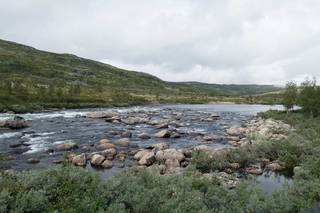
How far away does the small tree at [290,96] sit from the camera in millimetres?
62094

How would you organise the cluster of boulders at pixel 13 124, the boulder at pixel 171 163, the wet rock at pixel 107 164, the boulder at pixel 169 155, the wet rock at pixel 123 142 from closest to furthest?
the boulder at pixel 171 163, the wet rock at pixel 107 164, the boulder at pixel 169 155, the wet rock at pixel 123 142, the cluster of boulders at pixel 13 124

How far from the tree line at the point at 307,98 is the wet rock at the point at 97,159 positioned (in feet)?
131

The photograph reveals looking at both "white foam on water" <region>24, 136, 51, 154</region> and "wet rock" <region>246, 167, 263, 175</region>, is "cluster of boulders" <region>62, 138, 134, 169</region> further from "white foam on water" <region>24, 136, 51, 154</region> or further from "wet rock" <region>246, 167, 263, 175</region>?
"wet rock" <region>246, 167, 263, 175</region>

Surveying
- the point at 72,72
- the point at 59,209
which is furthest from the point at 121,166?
the point at 72,72

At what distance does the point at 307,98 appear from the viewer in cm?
5516

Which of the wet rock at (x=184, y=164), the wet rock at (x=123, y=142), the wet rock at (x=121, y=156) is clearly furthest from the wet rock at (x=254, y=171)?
the wet rock at (x=123, y=142)

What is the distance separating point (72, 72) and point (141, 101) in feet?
260

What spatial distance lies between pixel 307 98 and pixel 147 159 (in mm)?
41891

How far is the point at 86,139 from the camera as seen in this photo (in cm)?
3300

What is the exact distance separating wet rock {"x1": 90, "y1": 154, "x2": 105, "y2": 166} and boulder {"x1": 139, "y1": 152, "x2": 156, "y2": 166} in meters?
2.97

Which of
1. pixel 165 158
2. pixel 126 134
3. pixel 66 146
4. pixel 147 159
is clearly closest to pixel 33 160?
pixel 66 146

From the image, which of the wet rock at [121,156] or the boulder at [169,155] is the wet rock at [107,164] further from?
the boulder at [169,155]

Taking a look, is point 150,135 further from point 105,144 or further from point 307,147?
point 307,147

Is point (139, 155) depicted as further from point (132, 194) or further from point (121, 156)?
point (132, 194)
